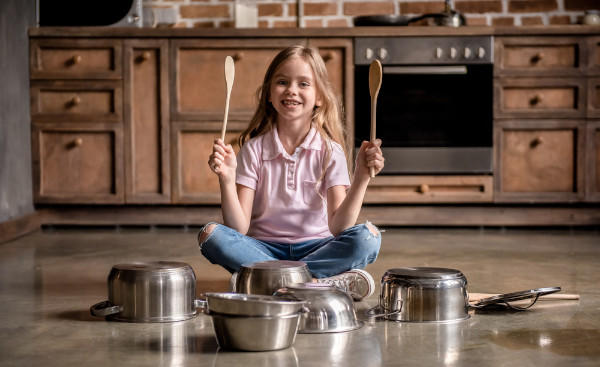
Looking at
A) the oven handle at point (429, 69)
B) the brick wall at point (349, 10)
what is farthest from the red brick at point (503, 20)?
the oven handle at point (429, 69)

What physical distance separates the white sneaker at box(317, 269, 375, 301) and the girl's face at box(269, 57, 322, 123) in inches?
17.6

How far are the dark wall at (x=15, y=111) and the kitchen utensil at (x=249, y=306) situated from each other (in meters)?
2.01

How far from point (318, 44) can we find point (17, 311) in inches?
82.0

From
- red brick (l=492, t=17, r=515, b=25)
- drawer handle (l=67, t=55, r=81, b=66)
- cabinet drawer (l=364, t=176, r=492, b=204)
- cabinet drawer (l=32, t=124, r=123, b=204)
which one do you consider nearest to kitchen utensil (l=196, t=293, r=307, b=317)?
cabinet drawer (l=364, t=176, r=492, b=204)

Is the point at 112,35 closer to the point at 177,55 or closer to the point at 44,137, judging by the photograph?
the point at 177,55

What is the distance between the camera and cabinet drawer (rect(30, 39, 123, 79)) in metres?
3.67

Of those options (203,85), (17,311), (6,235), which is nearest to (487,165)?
(203,85)

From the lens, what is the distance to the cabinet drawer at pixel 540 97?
363 centimetres

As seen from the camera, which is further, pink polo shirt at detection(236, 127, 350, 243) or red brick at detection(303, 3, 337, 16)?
red brick at detection(303, 3, 337, 16)

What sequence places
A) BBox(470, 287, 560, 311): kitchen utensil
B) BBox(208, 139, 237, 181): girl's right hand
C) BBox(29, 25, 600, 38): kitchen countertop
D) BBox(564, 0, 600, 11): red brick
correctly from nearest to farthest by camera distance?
BBox(470, 287, 560, 311): kitchen utensil
BBox(208, 139, 237, 181): girl's right hand
BBox(29, 25, 600, 38): kitchen countertop
BBox(564, 0, 600, 11): red brick

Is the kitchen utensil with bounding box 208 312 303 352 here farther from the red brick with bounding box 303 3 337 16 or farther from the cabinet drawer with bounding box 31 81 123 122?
the red brick with bounding box 303 3 337 16

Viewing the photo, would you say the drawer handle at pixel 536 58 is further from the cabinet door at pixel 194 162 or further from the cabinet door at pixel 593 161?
the cabinet door at pixel 194 162

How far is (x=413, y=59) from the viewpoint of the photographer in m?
3.64

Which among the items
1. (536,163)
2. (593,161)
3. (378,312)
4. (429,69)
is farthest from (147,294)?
(593,161)
